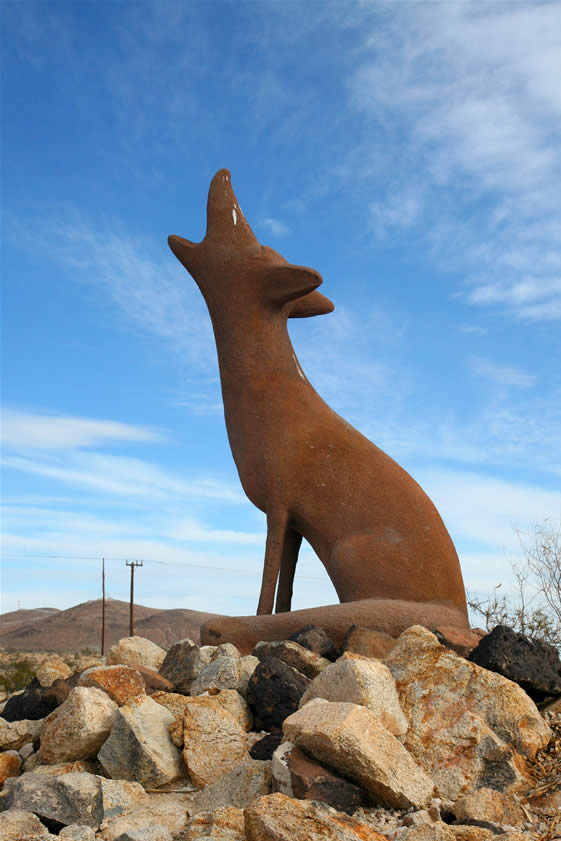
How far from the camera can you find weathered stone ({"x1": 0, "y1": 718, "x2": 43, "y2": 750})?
5000mm

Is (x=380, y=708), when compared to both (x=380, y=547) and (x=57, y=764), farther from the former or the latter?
(x=380, y=547)

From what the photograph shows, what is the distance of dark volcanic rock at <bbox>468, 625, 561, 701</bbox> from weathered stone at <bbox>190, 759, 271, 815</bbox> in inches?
69.7

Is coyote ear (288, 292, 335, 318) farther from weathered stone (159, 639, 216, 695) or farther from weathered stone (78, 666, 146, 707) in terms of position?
weathered stone (78, 666, 146, 707)

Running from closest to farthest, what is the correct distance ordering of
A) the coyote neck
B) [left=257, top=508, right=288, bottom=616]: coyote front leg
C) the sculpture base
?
the sculpture base < [left=257, top=508, right=288, bottom=616]: coyote front leg < the coyote neck

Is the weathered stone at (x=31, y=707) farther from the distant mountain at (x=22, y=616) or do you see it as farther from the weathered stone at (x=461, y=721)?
the distant mountain at (x=22, y=616)

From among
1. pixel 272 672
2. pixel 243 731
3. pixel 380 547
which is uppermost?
pixel 380 547

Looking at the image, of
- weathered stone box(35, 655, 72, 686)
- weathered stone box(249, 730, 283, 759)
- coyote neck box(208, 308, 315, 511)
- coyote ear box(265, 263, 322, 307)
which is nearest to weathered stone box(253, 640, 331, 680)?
weathered stone box(249, 730, 283, 759)

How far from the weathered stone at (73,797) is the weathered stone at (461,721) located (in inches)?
61.6

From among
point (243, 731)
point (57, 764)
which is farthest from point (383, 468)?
point (57, 764)

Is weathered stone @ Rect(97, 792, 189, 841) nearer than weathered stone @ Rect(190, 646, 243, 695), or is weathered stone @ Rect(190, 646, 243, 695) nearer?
weathered stone @ Rect(97, 792, 189, 841)

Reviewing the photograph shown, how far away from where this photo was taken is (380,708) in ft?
13.7

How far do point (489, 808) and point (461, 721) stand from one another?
0.60 m

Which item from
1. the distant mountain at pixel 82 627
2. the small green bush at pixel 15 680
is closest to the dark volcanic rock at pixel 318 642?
the small green bush at pixel 15 680

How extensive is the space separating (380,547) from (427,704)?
111 inches
